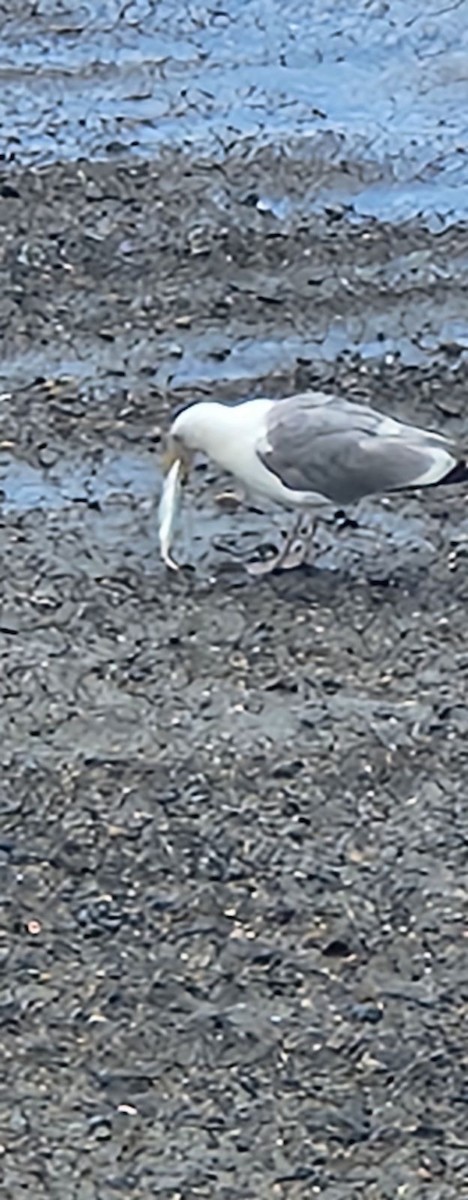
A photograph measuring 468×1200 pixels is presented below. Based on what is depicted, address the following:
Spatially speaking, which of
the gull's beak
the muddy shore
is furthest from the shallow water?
the gull's beak

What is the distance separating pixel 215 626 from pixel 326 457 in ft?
1.20

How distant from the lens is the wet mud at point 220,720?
3385mm

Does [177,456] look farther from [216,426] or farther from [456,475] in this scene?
[456,475]

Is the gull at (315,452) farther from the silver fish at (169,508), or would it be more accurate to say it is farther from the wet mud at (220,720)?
the wet mud at (220,720)

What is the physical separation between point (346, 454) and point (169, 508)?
368 millimetres

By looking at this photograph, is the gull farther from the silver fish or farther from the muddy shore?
the muddy shore

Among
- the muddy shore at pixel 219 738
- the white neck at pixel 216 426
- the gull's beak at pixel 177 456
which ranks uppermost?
the white neck at pixel 216 426

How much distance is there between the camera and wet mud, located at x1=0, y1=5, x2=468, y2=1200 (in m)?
3.38

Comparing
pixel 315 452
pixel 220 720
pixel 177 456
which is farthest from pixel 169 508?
pixel 220 720

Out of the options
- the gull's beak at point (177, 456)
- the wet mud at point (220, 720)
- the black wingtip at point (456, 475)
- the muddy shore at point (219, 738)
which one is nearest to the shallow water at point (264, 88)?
the wet mud at point (220, 720)

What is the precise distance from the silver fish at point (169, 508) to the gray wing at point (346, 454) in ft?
0.68

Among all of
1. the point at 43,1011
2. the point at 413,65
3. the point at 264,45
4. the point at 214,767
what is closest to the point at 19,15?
the point at 264,45

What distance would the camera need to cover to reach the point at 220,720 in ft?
13.3

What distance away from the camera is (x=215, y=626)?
426 cm
